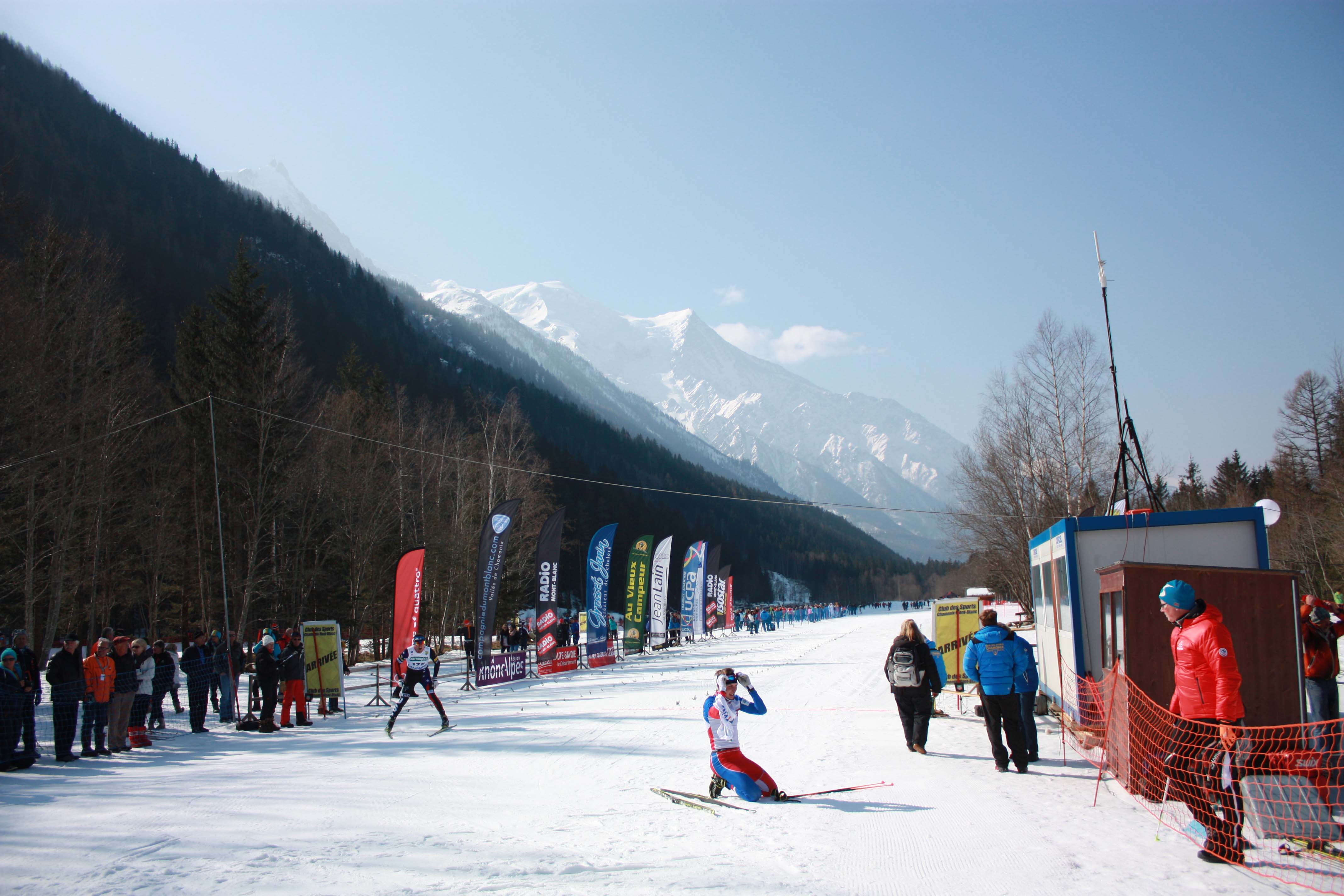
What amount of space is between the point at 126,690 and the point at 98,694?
661mm

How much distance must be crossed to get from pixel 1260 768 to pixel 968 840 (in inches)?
79.8

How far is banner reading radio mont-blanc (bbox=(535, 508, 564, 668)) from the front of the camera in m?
21.4

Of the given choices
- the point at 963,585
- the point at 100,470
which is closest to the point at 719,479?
the point at 963,585

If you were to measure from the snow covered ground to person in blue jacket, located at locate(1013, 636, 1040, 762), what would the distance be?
0.22m

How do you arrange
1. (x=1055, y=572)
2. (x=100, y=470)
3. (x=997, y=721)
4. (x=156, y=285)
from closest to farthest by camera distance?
(x=997, y=721), (x=1055, y=572), (x=100, y=470), (x=156, y=285)

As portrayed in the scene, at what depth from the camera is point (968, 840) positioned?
18.4ft

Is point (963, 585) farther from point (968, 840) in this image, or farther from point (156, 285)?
point (968, 840)

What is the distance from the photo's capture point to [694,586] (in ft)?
120

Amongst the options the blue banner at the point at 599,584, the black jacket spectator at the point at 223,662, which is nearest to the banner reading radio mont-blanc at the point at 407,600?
the black jacket spectator at the point at 223,662

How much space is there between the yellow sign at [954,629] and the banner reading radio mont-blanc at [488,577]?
1075 centimetres

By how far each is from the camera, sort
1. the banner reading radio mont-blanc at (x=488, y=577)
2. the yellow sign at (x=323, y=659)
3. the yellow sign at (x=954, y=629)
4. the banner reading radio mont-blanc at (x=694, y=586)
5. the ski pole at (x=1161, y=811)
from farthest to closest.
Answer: the banner reading radio mont-blanc at (x=694, y=586)
the banner reading radio mont-blanc at (x=488, y=577)
the yellow sign at (x=323, y=659)
the yellow sign at (x=954, y=629)
the ski pole at (x=1161, y=811)

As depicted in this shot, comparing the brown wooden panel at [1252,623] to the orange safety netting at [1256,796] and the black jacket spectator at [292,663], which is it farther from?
the black jacket spectator at [292,663]

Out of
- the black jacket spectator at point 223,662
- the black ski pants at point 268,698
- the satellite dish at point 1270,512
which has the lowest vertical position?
the black ski pants at point 268,698

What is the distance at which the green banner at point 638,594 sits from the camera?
28.2 metres
